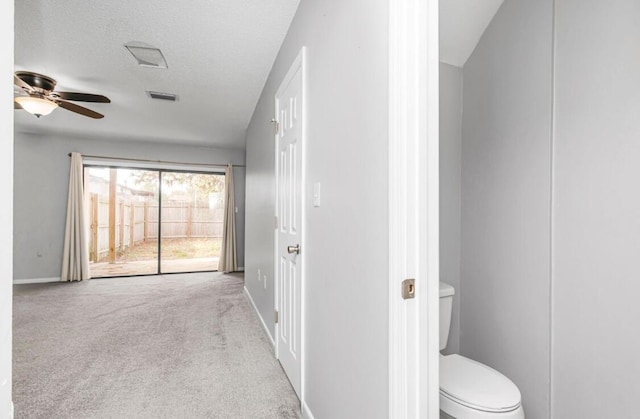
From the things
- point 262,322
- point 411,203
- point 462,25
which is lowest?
point 262,322

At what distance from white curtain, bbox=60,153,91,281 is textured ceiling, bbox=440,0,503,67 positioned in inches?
229

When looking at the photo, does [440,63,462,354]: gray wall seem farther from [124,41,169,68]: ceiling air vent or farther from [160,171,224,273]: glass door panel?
[160,171,224,273]: glass door panel

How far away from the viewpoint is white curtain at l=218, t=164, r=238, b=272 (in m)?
6.10

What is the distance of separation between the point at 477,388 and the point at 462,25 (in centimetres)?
202

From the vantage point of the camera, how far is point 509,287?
1846 mm

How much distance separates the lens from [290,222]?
2086mm

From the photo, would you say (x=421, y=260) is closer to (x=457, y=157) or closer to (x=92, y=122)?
(x=457, y=157)

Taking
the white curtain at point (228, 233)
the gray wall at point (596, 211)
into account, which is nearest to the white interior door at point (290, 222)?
the gray wall at point (596, 211)

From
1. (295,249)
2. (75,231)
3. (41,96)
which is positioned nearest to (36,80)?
(41,96)

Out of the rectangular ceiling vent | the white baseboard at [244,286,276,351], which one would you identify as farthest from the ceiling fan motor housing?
the white baseboard at [244,286,276,351]

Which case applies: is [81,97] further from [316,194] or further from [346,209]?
[346,209]

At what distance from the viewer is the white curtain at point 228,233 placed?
610cm
